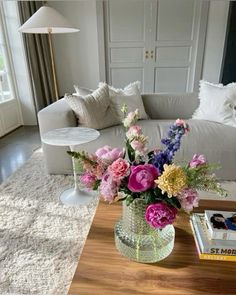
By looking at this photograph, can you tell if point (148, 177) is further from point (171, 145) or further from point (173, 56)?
point (173, 56)

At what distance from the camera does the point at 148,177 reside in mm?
730

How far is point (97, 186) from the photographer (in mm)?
824

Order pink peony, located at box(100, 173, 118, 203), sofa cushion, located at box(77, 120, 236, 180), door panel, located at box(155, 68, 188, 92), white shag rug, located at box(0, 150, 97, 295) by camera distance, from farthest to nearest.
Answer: door panel, located at box(155, 68, 188, 92) → sofa cushion, located at box(77, 120, 236, 180) → white shag rug, located at box(0, 150, 97, 295) → pink peony, located at box(100, 173, 118, 203)

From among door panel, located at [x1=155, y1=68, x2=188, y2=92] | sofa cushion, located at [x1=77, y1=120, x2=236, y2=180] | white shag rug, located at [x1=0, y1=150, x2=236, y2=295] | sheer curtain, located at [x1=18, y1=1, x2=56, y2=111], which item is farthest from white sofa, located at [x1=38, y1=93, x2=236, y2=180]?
door panel, located at [x1=155, y1=68, x2=188, y2=92]

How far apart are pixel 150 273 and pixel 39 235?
939mm

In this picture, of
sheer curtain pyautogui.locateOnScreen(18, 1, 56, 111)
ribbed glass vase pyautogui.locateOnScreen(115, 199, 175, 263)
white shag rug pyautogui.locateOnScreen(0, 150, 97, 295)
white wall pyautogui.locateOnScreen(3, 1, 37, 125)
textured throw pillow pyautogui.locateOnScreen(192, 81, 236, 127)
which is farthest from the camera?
sheer curtain pyautogui.locateOnScreen(18, 1, 56, 111)

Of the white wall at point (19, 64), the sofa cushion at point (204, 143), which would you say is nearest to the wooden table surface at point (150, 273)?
the sofa cushion at point (204, 143)

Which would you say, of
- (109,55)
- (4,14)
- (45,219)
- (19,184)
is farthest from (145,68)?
(45,219)

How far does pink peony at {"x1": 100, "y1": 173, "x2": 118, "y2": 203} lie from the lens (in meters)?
0.76

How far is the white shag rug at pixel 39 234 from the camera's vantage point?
1240mm

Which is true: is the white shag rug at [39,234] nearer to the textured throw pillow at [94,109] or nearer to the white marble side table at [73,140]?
the white marble side table at [73,140]

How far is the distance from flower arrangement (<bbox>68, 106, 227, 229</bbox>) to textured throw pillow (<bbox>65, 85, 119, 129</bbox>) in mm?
1346

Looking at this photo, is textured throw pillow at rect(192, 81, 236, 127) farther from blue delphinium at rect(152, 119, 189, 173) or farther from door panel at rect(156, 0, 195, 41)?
door panel at rect(156, 0, 195, 41)

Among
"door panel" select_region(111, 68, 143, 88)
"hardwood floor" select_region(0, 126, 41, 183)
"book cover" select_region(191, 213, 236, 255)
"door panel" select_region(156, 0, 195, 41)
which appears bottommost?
"hardwood floor" select_region(0, 126, 41, 183)
